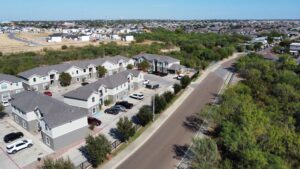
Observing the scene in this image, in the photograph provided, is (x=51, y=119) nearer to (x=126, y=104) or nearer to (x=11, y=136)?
(x=11, y=136)

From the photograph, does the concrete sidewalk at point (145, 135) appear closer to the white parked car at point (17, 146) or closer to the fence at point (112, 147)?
the fence at point (112, 147)

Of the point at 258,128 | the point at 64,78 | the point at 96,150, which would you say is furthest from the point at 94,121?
the point at 64,78

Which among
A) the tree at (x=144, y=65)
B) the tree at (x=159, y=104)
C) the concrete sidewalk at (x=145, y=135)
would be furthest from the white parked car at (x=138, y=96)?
the tree at (x=144, y=65)

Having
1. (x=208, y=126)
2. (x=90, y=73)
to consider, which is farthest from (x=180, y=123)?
(x=90, y=73)

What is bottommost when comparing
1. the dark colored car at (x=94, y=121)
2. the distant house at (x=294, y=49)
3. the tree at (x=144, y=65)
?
the dark colored car at (x=94, y=121)

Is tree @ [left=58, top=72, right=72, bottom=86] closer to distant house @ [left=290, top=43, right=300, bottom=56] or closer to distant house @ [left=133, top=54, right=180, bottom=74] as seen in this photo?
distant house @ [left=133, top=54, right=180, bottom=74]
